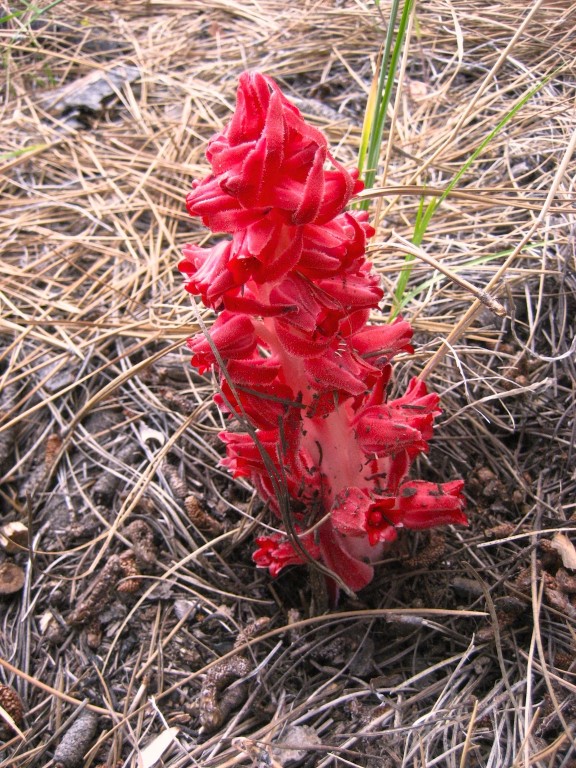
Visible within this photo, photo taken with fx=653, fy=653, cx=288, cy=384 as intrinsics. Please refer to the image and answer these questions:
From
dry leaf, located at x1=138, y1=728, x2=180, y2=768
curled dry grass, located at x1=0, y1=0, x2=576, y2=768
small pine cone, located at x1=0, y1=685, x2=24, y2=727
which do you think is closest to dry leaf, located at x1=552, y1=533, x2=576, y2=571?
curled dry grass, located at x1=0, y1=0, x2=576, y2=768

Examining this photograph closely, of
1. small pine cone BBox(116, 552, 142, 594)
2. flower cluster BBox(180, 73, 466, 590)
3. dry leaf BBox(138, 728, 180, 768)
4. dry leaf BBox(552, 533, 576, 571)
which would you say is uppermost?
flower cluster BBox(180, 73, 466, 590)

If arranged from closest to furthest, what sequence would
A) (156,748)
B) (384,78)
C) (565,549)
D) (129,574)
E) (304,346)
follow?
1. (304,346)
2. (156,748)
3. (565,549)
4. (384,78)
5. (129,574)

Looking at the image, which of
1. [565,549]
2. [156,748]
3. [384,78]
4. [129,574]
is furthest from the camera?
[129,574]

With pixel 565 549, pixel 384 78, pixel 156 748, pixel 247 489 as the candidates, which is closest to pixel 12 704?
pixel 156 748

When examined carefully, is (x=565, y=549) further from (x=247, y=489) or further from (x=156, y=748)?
(x=156, y=748)

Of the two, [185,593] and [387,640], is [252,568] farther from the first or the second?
[387,640]

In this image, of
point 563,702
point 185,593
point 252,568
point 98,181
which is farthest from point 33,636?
point 98,181

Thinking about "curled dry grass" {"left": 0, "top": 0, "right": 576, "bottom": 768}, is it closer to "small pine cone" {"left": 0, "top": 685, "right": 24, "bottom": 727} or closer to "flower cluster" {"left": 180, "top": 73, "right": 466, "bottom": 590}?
"small pine cone" {"left": 0, "top": 685, "right": 24, "bottom": 727}

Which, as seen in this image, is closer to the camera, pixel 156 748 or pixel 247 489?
pixel 156 748
